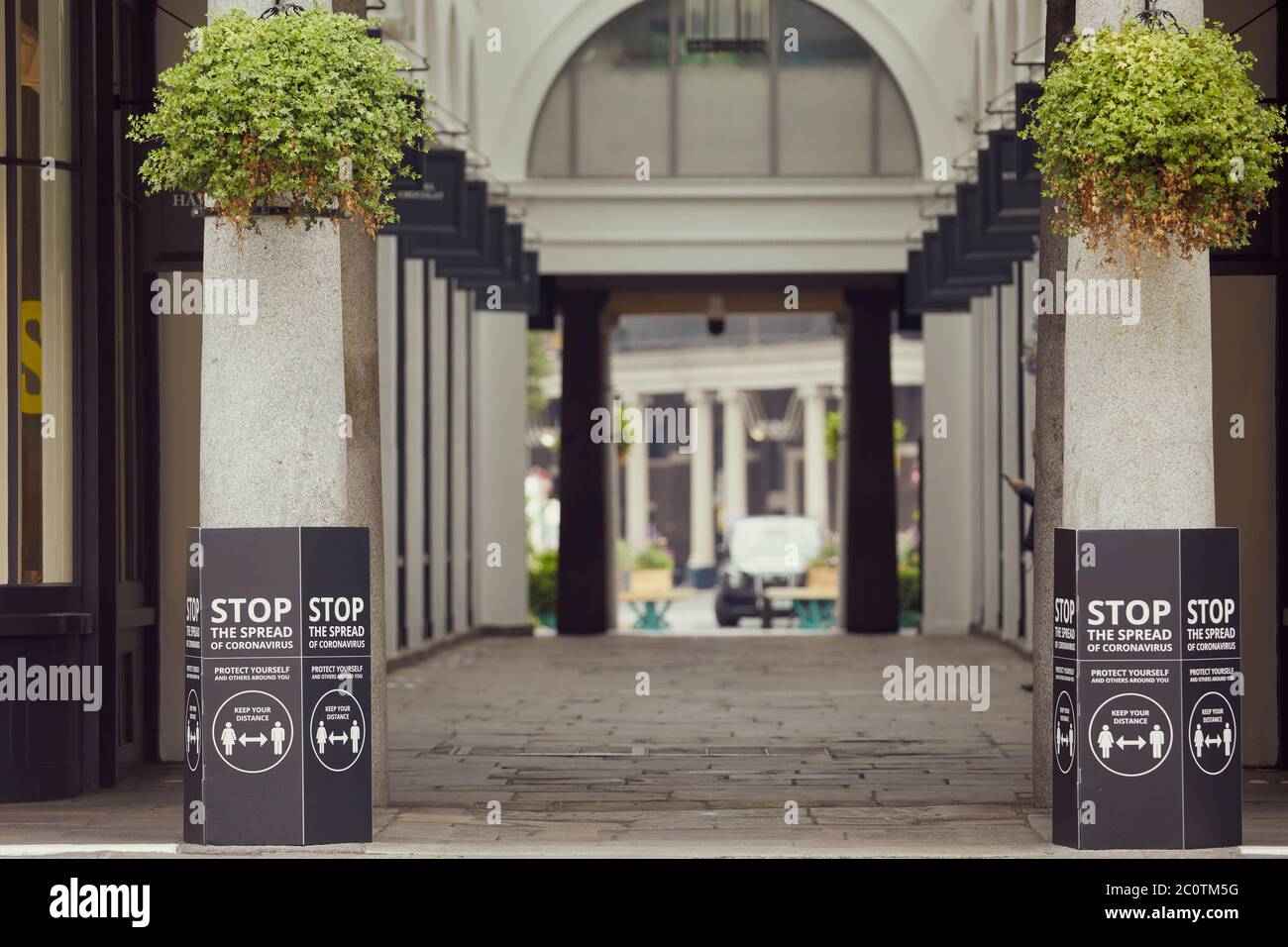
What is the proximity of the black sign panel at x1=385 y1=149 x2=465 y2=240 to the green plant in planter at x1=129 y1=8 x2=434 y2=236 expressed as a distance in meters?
7.07

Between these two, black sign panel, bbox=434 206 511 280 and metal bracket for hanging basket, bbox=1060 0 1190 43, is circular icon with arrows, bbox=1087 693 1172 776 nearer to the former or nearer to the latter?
metal bracket for hanging basket, bbox=1060 0 1190 43

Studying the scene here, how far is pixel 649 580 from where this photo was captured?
31609 mm

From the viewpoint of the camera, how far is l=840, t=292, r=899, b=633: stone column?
25203mm

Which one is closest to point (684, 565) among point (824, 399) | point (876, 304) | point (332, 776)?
point (824, 399)

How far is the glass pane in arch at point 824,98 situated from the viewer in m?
24.0

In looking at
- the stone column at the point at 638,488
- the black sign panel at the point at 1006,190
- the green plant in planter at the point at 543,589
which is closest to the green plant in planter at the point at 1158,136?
the black sign panel at the point at 1006,190

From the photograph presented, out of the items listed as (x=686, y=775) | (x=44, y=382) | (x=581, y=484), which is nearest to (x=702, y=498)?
(x=581, y=484)

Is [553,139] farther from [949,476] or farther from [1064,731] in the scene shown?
[1064,731]

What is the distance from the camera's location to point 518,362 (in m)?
24.7

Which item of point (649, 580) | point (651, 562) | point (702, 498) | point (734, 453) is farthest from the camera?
point (702, 498)

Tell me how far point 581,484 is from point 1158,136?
17826 millimetres

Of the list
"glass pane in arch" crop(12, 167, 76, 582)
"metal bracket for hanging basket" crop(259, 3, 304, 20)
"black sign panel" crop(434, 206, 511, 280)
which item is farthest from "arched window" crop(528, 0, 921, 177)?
"metal bracket for hanging basket" crop(259, 3, 304, 20)

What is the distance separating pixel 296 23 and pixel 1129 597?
415 cm

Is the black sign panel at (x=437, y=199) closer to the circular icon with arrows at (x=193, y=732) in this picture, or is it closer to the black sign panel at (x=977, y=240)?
the black sign panel at (x=977, y=240)
